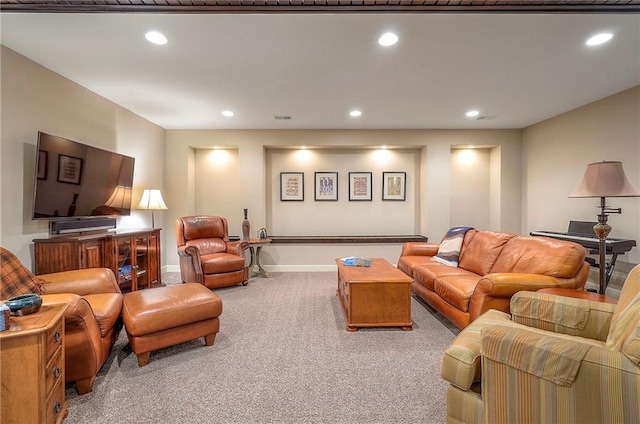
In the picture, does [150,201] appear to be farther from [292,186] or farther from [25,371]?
[25,371]

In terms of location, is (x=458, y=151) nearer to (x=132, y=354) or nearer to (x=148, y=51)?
(x=148, y=51)

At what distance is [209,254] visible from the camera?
4.34 m

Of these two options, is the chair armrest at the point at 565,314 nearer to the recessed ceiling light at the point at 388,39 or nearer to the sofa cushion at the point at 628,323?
the sofa cushion at the point at 628,323

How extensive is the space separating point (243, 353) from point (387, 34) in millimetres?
2848

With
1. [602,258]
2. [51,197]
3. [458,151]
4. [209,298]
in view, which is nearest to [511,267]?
[602,258]

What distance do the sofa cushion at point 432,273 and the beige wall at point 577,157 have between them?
2.14 metres

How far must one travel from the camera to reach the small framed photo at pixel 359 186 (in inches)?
213

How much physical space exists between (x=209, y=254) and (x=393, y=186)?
11.5 feet

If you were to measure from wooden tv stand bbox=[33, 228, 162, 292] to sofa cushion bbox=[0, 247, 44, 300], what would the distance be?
2.50ft

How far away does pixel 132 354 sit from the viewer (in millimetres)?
2281

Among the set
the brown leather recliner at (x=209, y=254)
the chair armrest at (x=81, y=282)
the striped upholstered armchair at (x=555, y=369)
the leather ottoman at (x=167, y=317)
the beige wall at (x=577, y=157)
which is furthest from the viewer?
the brown leather recliner at (x=209, y=254)

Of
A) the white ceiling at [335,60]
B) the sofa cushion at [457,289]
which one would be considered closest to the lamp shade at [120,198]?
the white ceiling at [335,60]

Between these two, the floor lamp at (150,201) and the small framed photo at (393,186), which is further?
the small framed photo at (393,186)

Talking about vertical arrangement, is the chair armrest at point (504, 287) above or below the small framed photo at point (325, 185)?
below
